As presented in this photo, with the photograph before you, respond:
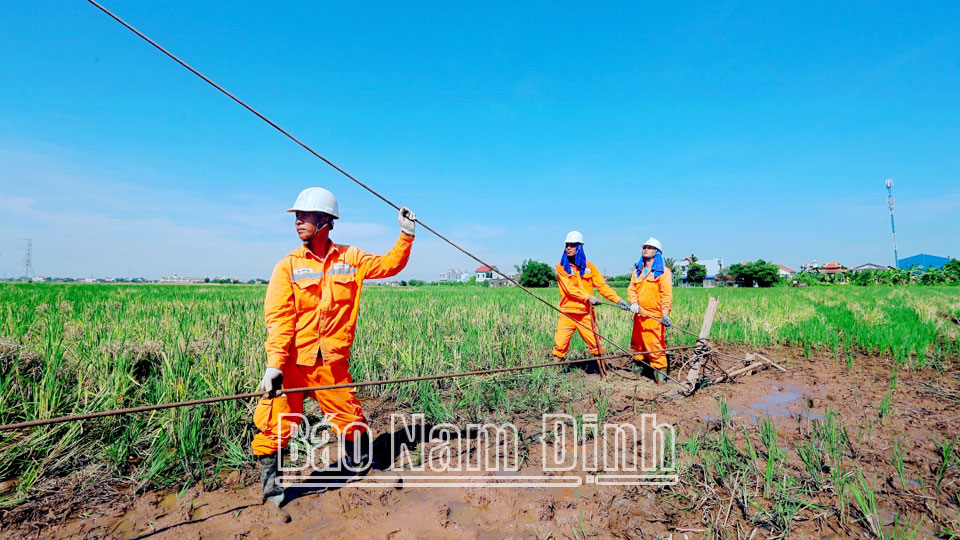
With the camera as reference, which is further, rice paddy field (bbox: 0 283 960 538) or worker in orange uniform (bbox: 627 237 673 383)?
worker in orange uniform (bbox: 627 237 673 383)

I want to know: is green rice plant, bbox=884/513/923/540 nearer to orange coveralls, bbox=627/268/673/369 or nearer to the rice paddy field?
the rice paddy field

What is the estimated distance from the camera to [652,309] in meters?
5.66

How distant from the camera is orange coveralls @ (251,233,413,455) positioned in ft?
8.81

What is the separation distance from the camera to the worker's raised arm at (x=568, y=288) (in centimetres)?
550

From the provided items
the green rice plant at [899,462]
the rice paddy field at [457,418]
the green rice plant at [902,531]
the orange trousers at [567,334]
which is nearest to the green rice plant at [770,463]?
the rice paddy field at [457,418]

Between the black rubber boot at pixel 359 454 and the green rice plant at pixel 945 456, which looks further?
the black rubber boot at pixel 359 454

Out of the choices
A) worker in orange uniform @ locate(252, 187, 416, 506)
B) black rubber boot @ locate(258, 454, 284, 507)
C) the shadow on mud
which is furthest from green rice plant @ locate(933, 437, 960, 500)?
black rubber boot @ locate(258, 454, 284, 507)

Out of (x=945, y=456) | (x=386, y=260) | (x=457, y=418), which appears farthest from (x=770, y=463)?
(x=386, y=260)

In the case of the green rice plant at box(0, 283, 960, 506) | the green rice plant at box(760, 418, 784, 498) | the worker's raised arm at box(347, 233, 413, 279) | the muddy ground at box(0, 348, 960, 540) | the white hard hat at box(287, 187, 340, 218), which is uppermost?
the white hard hat at box(287, 187, 340, 218)

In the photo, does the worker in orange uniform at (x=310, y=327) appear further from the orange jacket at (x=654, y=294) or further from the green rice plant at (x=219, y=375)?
the orange jacket at (x=654, y=294)

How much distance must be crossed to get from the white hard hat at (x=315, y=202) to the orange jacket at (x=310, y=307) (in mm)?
269

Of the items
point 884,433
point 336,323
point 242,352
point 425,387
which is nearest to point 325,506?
point 336,323

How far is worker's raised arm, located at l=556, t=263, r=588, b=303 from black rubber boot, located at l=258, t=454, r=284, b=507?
3835mm

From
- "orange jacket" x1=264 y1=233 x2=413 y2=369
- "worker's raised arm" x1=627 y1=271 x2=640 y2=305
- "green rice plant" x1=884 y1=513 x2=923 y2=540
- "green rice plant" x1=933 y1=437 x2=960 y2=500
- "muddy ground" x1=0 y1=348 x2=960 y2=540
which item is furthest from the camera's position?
"worker's raised arm" x1=627 y1=271 x2=640 y2=305
